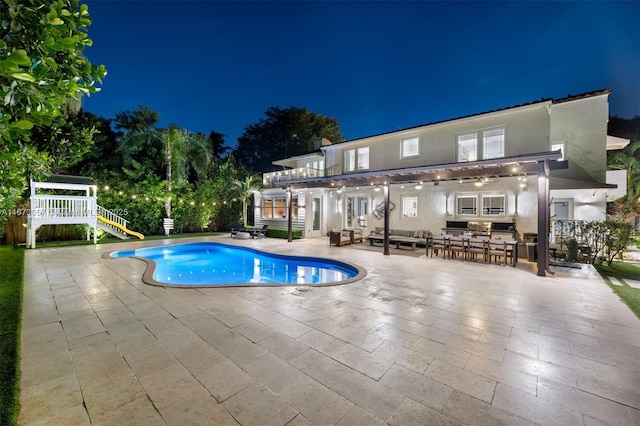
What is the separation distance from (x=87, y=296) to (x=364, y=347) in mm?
5753

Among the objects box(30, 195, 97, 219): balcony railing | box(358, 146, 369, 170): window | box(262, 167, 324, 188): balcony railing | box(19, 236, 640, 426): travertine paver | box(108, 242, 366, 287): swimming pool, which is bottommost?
box(108, 242, 366, 287): swimming pool

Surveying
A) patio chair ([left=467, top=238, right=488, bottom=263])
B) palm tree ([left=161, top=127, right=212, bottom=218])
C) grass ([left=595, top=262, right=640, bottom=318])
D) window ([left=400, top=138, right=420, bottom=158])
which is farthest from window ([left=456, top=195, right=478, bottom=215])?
palm tree ([left=161, top=127, right=212, bottom=218])

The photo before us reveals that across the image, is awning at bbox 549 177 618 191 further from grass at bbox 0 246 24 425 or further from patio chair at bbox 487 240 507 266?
grass at bbox 0 246 24 425

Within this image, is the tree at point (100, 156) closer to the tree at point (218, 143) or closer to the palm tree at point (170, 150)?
the palm tree at point (170, 150)

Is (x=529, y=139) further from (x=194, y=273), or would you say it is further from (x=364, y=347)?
(x=194, y=273)

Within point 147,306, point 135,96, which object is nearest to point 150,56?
point 135,96

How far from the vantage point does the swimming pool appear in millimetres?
8031

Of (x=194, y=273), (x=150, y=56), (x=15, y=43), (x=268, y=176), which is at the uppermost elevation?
(x=150, y=56)

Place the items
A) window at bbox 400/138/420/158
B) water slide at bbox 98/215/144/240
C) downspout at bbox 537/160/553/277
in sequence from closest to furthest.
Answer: downspout at bbox 537/160/553/277 → window at bbox 400/138/420/158 → water slide at bbox 98/215/144/240

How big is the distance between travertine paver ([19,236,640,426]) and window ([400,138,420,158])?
29.6 ft

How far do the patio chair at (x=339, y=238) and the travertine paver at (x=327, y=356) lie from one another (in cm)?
721

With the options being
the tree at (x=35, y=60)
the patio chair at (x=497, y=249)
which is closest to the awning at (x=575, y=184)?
the patio chair at (x=497, y=249)

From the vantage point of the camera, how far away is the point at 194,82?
71375 millimetres

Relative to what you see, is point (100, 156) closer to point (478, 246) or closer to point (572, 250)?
point (478, 246)
